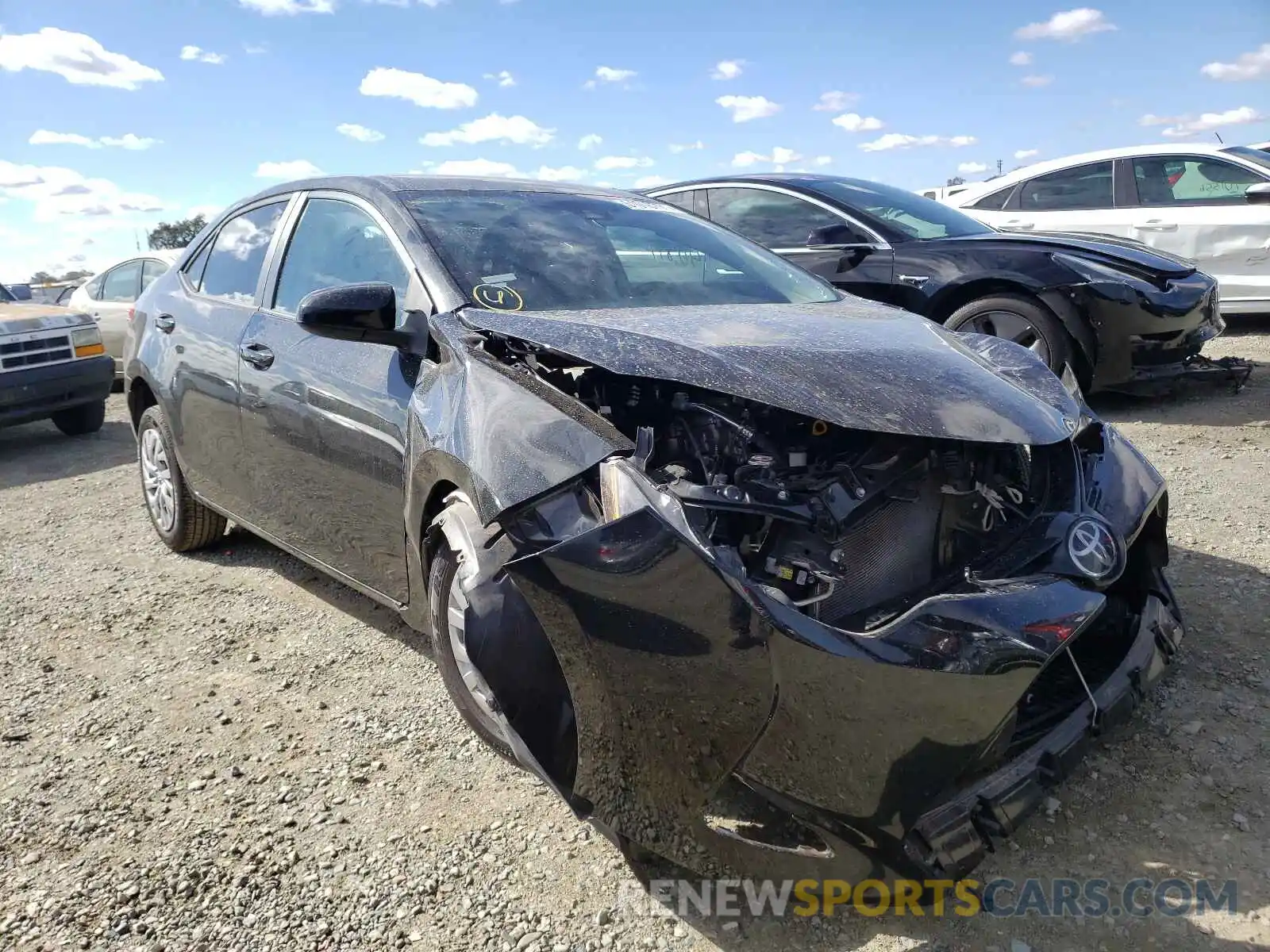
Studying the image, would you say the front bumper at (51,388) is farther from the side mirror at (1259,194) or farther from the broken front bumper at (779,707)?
the side mirror at (1259,194)

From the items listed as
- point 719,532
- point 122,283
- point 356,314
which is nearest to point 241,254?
point 356,314

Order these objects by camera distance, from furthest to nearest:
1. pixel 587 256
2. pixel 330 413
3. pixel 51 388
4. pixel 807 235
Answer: pixel 51 388
pixel 807 235
pixel 587 256
pixel 330 413

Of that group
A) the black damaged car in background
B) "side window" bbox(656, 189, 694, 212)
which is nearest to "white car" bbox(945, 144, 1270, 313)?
"side window" bbox(656, 189, 694, 212)

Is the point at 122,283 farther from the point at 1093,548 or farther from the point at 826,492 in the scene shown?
the point at 1093,548

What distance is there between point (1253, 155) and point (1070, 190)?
1404mm

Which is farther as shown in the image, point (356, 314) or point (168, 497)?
point (168, 497)

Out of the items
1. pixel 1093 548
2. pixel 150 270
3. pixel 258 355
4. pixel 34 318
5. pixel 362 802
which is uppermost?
pixel 150 270

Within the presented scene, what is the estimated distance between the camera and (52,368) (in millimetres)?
7684

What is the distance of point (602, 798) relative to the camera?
2031 mm

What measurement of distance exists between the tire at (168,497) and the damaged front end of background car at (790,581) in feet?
7.68

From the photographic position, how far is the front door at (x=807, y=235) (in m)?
6.24

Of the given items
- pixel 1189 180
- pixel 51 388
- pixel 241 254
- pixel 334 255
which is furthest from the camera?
pixel 1189 180

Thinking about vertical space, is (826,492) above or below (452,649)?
above

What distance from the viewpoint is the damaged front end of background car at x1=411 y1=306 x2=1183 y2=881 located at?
185 cm
